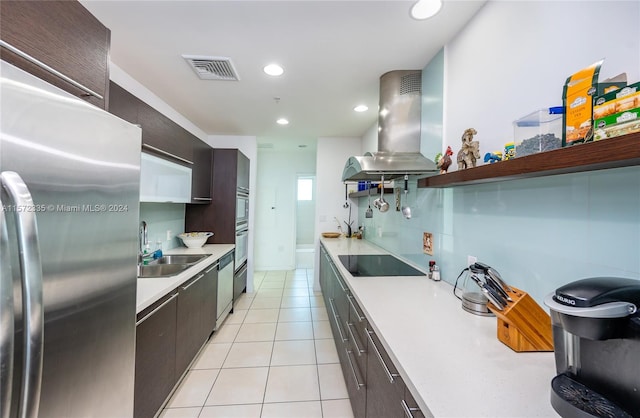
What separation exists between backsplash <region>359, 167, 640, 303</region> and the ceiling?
1074 millimetres

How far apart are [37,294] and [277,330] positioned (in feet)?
8.16

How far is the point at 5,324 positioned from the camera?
60 cm

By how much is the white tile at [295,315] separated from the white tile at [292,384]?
3.08 ft

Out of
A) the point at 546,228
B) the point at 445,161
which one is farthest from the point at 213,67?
the point at 546,228

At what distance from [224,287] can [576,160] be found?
3.03m

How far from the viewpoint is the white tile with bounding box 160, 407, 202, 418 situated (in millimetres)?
1659

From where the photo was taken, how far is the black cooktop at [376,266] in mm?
1919

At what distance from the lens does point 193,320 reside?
6.73 ft

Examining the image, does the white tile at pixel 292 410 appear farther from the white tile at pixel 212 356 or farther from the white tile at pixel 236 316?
the white tile at pixel 236 316

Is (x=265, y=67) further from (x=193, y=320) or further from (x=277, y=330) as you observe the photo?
(x=277, y=330)

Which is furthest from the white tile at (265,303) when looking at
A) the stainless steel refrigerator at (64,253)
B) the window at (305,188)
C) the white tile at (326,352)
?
the window at (305,188)

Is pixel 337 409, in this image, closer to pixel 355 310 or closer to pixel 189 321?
pixel 355 310

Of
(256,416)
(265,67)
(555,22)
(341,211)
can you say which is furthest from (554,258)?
(341,211)

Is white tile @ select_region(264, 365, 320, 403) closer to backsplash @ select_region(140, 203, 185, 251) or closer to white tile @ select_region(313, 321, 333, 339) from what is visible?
white tile @ select_region(313, 321, 333, 339)
